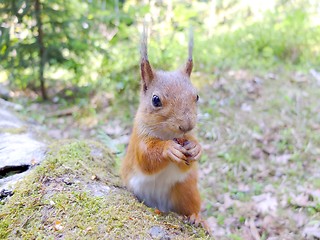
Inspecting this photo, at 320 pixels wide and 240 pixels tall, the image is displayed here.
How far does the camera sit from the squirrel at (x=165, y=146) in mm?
2328

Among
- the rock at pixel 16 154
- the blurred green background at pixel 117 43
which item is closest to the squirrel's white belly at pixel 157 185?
the rock at pixel 16 154

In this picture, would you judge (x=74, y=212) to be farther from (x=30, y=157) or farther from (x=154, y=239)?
(x=30, y=157)

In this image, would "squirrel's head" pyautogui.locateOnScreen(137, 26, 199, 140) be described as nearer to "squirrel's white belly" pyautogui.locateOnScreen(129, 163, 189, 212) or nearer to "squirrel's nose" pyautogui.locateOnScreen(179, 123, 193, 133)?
"squirrel's nose" pyautogui.locateOnScreen(179, 123, 193, 133)

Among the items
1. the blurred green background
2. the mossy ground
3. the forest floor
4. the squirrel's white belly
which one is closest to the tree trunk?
the blurred green background

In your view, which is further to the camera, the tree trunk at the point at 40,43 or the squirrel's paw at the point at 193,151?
the tree trunk at the point at 40,43

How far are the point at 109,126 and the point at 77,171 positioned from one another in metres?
2.82

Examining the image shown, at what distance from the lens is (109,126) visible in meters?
5.34

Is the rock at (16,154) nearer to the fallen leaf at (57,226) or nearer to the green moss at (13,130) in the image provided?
the green moss at (13,130)

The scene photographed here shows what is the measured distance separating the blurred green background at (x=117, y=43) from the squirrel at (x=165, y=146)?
259 centimetres

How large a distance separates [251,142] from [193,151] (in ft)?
8.06

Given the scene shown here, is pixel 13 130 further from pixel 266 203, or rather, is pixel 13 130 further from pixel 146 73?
pixel 266 203

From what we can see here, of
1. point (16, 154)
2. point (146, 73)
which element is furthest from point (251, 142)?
point (16, 154)

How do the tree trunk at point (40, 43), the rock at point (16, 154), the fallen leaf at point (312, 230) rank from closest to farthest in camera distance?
the rock at point (16, 154) → the fallen leaf at point (312, 230) → the tree trunk at point (40, 43)

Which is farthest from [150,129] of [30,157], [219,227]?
[219,227]
